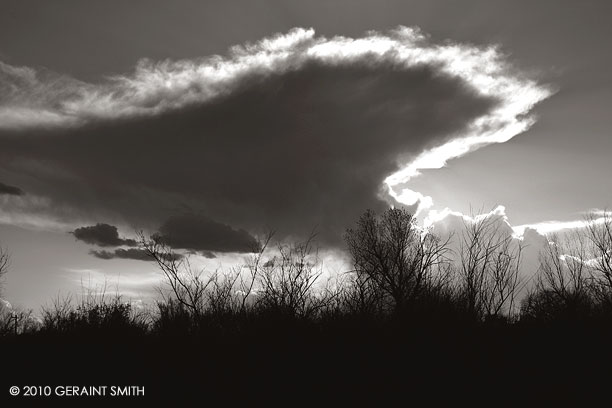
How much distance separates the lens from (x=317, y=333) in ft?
50.8

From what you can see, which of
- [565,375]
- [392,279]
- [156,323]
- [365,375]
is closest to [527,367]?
[565,375]

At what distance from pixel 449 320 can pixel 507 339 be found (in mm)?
2008

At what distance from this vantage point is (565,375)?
11.8m

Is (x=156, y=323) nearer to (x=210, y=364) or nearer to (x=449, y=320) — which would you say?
(x=210, y=364)

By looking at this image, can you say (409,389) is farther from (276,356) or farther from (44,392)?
(44,392)

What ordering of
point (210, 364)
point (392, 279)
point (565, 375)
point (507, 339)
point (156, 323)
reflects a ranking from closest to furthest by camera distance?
point (565, 375)
point (210, 364)
point (507, 339)
point (156, 323)
point (392, 279)

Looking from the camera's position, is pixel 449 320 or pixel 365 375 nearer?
pixel 365 375

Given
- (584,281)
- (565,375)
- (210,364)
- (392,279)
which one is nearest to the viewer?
(565,375)

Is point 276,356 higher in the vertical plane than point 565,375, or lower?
higher

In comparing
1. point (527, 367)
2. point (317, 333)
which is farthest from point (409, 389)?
point (317, 333)

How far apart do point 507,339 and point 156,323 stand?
53.8ft

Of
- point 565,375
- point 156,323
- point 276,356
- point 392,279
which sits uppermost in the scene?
point 392,279

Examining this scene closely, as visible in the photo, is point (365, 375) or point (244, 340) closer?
point (365, 375)

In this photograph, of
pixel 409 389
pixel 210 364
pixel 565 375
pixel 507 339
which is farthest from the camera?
pixel 507 339
